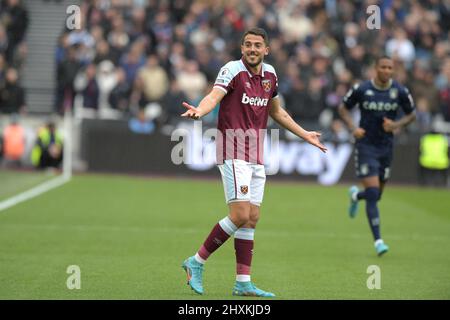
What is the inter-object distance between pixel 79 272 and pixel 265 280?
1856 mm

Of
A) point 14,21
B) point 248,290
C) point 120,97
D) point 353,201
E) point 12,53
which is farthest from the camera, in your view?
point 14,21

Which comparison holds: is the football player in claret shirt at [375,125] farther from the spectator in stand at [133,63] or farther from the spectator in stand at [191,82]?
the spectator in stand at [133,63]

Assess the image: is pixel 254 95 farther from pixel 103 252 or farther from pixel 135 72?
pixel 135 72

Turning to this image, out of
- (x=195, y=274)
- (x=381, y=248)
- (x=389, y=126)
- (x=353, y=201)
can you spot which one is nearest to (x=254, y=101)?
(x=195, y=274)

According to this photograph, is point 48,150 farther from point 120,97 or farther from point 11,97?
point 11,97

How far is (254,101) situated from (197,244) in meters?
3.91

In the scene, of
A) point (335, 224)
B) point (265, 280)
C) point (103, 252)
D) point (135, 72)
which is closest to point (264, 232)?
point (335, 224)

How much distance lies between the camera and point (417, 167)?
77.9 feet

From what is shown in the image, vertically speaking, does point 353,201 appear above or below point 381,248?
above

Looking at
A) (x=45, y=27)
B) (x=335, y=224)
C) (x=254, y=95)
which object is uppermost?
(x=45, y=27)

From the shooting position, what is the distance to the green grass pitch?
973cm

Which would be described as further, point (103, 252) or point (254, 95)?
point (103, 252)

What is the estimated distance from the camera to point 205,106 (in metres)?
8.95

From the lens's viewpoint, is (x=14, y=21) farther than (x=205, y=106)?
Yes
